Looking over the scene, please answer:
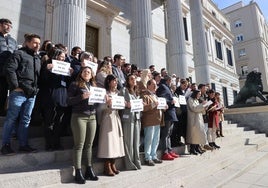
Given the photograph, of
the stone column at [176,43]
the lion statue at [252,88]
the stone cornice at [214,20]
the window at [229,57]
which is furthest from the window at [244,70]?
the stone column at [176,43]

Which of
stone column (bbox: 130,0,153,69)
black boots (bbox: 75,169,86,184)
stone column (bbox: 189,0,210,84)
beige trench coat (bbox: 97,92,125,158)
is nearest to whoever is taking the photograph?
black boots (bbox: 75,169,86,184)

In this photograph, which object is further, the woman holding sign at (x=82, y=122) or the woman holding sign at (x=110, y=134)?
the woman holding sign at (x=110, y=134)

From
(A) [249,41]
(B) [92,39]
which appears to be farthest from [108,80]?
(A) [249,41]

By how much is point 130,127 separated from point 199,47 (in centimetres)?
1278

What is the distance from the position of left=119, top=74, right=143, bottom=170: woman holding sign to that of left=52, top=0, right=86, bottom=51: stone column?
312cm

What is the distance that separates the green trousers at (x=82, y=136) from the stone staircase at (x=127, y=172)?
0.69 feet

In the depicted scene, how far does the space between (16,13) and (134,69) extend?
5.78 meters

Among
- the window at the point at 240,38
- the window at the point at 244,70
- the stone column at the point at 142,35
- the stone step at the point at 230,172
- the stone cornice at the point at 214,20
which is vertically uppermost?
the window at the point at 240,38

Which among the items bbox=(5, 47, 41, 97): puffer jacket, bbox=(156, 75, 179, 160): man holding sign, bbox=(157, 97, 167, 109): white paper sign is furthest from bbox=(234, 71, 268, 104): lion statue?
bbox=(5, 47, 41, 97): puffer jacket

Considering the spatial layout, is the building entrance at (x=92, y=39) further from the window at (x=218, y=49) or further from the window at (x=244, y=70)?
the window at (x=244, y=70)

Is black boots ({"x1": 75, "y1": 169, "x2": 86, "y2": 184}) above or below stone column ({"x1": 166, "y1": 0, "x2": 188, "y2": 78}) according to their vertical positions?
below

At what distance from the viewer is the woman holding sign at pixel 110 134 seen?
3686 millimetres

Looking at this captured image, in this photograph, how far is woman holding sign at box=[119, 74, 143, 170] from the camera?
406 centimetres

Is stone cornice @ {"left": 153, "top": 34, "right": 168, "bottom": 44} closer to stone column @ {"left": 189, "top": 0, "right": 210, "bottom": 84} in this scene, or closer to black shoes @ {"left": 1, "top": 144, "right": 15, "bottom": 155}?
stone column @ {"left": 189, "top": 0, "right": 210, "bottom": 84}
